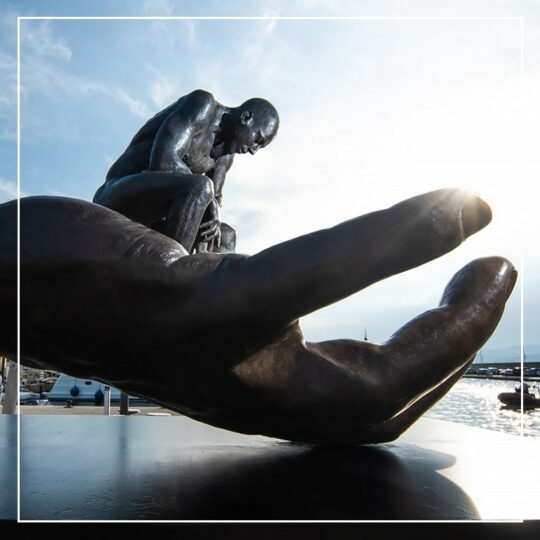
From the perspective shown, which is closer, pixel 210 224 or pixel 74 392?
pixel 210 224

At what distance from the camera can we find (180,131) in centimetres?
329

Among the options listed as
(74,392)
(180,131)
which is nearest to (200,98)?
(180,131)

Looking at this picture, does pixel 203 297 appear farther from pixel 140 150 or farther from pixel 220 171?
pixel 220 171

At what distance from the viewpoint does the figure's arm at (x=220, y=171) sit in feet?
12.3

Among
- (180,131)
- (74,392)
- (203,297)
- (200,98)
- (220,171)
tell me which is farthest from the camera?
(74,392)

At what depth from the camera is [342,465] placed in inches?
84.5

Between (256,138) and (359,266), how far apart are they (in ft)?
6.60

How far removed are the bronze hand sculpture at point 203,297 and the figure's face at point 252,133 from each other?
1.73 m

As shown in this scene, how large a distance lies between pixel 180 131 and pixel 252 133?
0.50 metres

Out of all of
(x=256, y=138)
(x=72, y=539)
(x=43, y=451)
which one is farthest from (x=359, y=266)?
(x=256, y=138)

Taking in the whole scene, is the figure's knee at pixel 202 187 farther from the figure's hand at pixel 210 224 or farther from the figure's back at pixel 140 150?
the figure's back at pixel 140 150

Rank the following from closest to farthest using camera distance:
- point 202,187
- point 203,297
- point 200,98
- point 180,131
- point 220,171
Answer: point 203,297
point 202,187
point 180,131
point 200,98
point 220,171

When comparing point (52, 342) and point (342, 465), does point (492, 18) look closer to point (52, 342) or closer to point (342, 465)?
point (342, 465)

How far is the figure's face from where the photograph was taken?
3.60m
